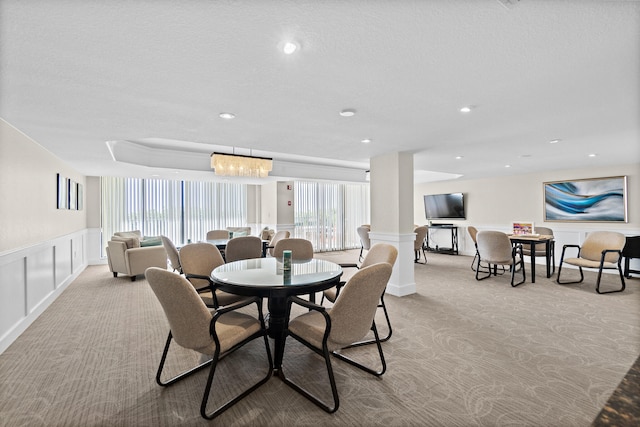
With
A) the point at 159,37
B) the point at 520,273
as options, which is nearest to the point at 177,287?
the point at 159,37

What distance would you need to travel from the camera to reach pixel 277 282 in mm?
2418

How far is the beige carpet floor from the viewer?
1.93m

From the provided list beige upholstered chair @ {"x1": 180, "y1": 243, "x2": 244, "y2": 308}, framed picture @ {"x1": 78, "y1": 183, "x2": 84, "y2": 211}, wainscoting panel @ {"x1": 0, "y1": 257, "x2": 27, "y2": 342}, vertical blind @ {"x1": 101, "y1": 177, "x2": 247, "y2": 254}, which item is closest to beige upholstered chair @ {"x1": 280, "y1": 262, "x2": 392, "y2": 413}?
beige upholstered chair @ {"x1": 180, "y1": 243, "x2": 244, "y2": 308}

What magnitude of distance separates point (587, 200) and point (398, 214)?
5016 millimetres

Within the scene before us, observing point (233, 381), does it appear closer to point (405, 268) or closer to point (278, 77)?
point (278, 77)

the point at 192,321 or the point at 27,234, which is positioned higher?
the point at 27,234

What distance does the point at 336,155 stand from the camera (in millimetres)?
4941

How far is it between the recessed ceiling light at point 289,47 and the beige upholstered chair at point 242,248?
3.36 meters

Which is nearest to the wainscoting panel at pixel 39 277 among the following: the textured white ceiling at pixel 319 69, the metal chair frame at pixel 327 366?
the textured white ceiling at pixel 319 69

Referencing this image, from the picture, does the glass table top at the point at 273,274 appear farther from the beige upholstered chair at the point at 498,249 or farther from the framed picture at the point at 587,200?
the framed picture at the point at 587,200

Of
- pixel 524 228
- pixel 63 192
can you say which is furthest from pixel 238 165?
pixel 524 228

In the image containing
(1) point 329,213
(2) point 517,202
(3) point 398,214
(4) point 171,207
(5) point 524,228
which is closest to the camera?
(3) point 398,214

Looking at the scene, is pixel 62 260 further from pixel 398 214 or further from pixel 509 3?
pixel 509 3

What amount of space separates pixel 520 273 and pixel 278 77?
638 cm
